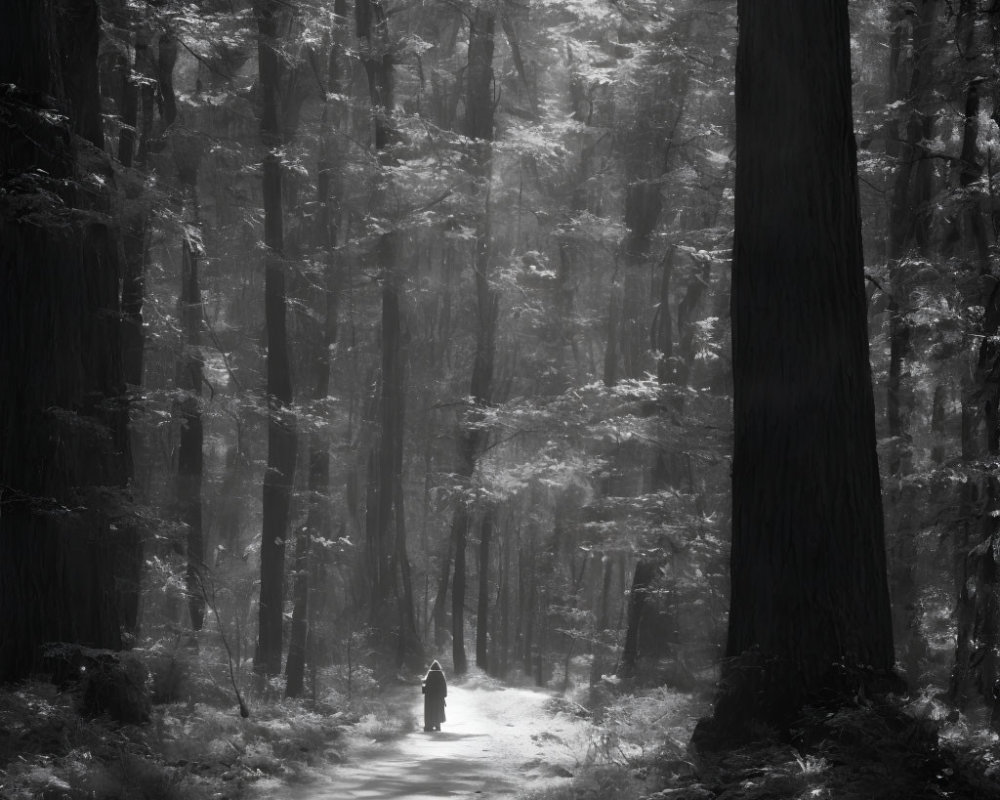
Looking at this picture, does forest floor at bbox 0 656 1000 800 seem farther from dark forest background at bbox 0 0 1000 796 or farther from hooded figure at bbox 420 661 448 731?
dark forest background at bbox 0 0 1000 796

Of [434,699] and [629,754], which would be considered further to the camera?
[434,699]

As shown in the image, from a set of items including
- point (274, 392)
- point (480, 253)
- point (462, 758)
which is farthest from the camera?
point (480, 253)

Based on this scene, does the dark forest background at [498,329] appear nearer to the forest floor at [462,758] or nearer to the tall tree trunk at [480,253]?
the tall tree trunk at [480,253]

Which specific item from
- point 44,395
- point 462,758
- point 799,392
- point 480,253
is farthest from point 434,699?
point 480,253

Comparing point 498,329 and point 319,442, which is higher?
point 498,329

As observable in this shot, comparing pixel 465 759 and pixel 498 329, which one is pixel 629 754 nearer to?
pixel 465 759

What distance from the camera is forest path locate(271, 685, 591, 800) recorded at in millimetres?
11266

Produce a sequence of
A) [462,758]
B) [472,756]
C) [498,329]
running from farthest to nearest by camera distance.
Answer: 1. [498,329]
2. [472,756]
3. [462,758]

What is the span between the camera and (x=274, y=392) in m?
21.2

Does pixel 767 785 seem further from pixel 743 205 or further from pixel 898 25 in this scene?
pixel 898 25

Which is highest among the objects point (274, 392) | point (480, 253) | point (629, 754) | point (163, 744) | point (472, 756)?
point (480, 253)

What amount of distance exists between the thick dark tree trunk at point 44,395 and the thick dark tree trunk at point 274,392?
29.6 feet

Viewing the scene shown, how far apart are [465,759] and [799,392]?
8270 mm

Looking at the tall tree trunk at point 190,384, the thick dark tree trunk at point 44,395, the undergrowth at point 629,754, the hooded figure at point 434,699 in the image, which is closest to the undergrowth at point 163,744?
the thick dark tree trunk at point 44,395
